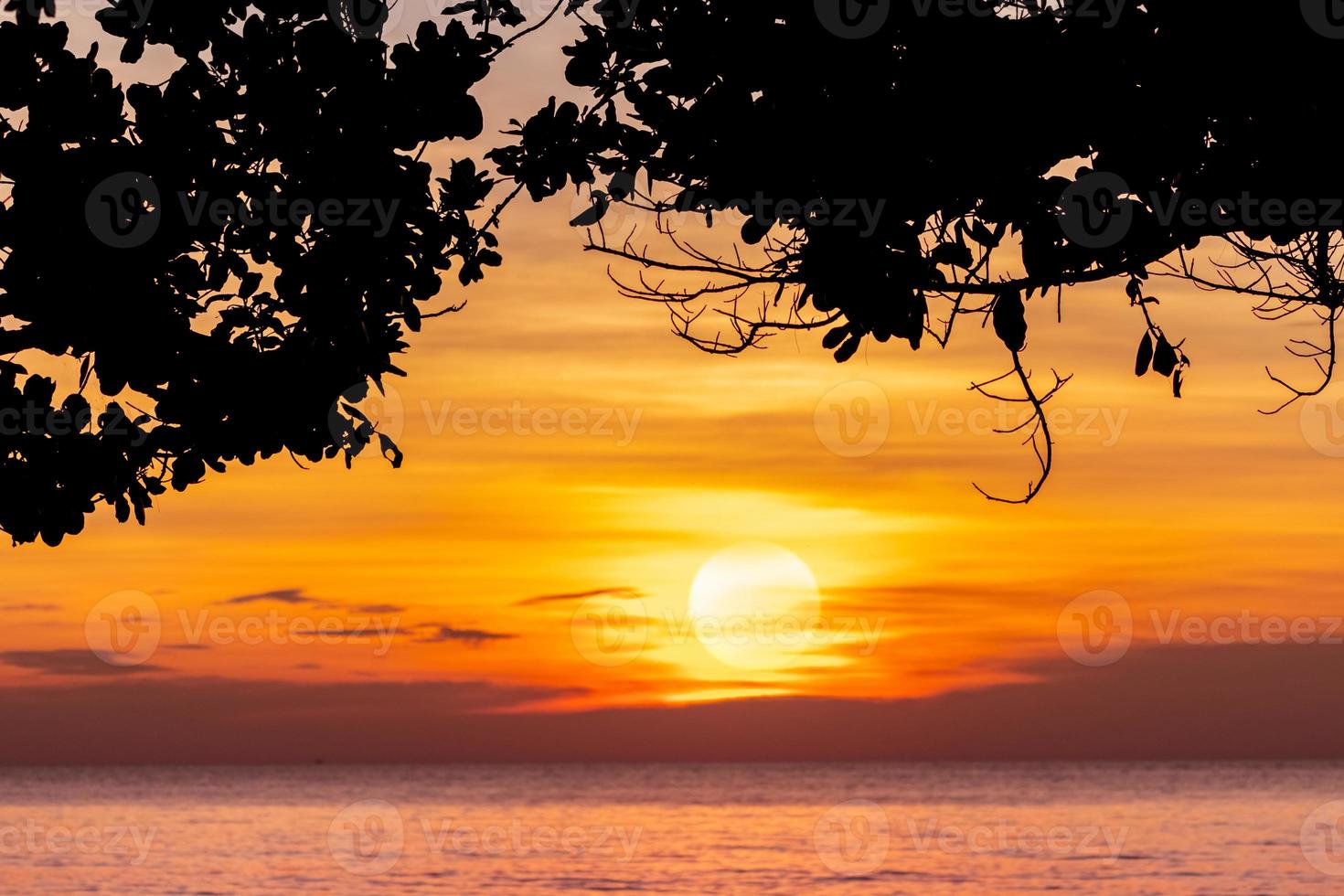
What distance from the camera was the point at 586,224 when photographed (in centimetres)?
679

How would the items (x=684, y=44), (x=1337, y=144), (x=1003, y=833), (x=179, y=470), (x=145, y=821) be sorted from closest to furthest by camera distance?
1. (x=1337, y=144)
2. (x=684, y=44)
3. (x=179, y=470)
4. (x=1003, y=833)
5. (x=145, y=821)

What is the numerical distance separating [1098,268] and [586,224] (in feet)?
7.72

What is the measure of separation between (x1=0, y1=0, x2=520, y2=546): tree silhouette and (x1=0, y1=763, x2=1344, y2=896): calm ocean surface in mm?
39900

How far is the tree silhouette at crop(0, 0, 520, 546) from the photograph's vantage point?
652cm

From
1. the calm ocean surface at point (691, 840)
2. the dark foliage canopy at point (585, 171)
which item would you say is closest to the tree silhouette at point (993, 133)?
the dark foliage canopy at point (585, 171)

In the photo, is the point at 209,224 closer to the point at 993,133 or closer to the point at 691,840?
the point at 993,133

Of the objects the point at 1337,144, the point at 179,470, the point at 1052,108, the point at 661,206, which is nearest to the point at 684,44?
the point at 661,206

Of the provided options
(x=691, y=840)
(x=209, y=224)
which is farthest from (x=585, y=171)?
(x=691, y=840)

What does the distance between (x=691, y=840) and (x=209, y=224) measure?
5985 cm

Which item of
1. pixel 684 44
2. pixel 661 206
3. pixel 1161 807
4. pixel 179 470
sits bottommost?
pixel 1161 807

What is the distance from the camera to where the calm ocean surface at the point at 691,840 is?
46.5m

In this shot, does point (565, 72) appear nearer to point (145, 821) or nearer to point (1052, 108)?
point (1052, 108)

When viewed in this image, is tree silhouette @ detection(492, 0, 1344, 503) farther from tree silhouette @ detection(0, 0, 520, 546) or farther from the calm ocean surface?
the calm ocean surface

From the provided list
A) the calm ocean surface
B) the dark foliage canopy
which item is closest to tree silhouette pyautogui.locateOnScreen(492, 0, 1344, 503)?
the dark foliage canopy
